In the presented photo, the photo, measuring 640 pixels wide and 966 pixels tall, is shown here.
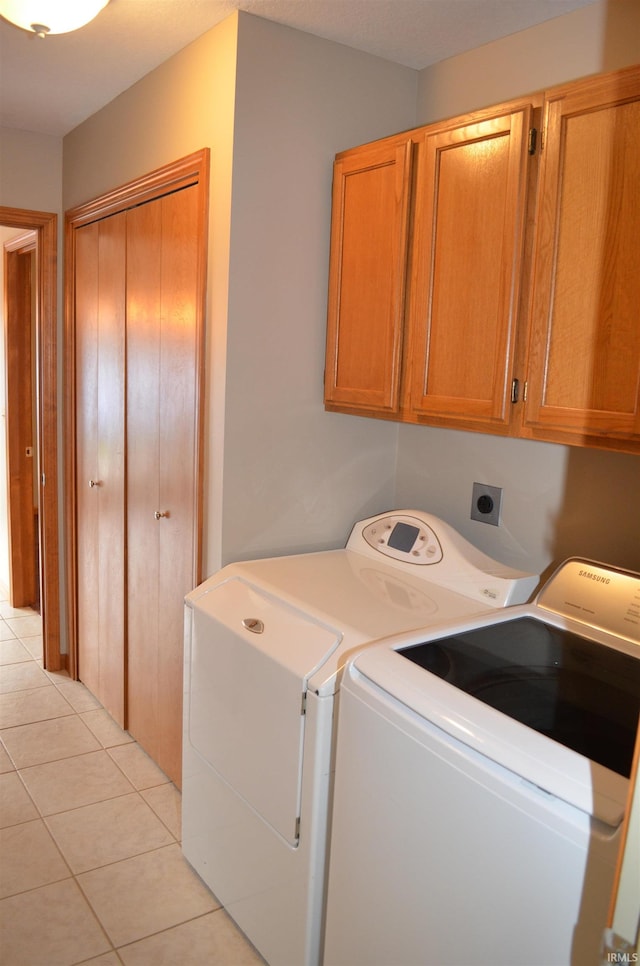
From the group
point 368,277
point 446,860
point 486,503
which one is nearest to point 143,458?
point 368,277

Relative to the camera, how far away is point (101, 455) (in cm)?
306

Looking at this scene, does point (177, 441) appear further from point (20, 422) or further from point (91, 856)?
point (20, 422)

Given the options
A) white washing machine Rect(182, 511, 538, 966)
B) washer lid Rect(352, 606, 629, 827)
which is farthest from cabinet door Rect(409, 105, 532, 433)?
washer lid Rect(352, 606, 629, 827)

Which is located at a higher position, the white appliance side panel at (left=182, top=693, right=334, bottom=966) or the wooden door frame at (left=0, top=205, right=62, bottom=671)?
the wooden door frame at (left=0, top=205, right=62, bottom=671)

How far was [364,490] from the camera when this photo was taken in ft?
8.41

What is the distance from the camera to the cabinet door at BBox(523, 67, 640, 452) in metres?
1.55

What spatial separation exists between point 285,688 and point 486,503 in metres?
0.89

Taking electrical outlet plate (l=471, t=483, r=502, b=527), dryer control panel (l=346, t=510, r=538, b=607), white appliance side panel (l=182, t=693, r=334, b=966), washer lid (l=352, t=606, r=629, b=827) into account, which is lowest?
white appliance side panel (l=182, t=693, r=334, b=966)

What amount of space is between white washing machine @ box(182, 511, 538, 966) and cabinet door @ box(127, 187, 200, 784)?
38 cm

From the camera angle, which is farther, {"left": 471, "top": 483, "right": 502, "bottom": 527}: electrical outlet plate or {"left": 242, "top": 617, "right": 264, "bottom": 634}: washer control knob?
{"left": 471, "top": 483, "right": 502, "bottom": 527}: electrical outlet plate

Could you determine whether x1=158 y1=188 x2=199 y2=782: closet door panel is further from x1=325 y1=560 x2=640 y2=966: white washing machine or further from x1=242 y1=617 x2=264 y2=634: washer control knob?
x1=325 y1=560 x2=640 y2=966: white washing machine

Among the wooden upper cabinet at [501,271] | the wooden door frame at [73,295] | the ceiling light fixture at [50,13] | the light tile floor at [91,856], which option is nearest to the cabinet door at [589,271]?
the wooden upper cabinet at [501,271]

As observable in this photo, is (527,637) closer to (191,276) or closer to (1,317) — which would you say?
(191,276)

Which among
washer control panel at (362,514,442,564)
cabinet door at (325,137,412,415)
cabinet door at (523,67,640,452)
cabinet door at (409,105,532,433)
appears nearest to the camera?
cabinet door at (523,67,640,452)
